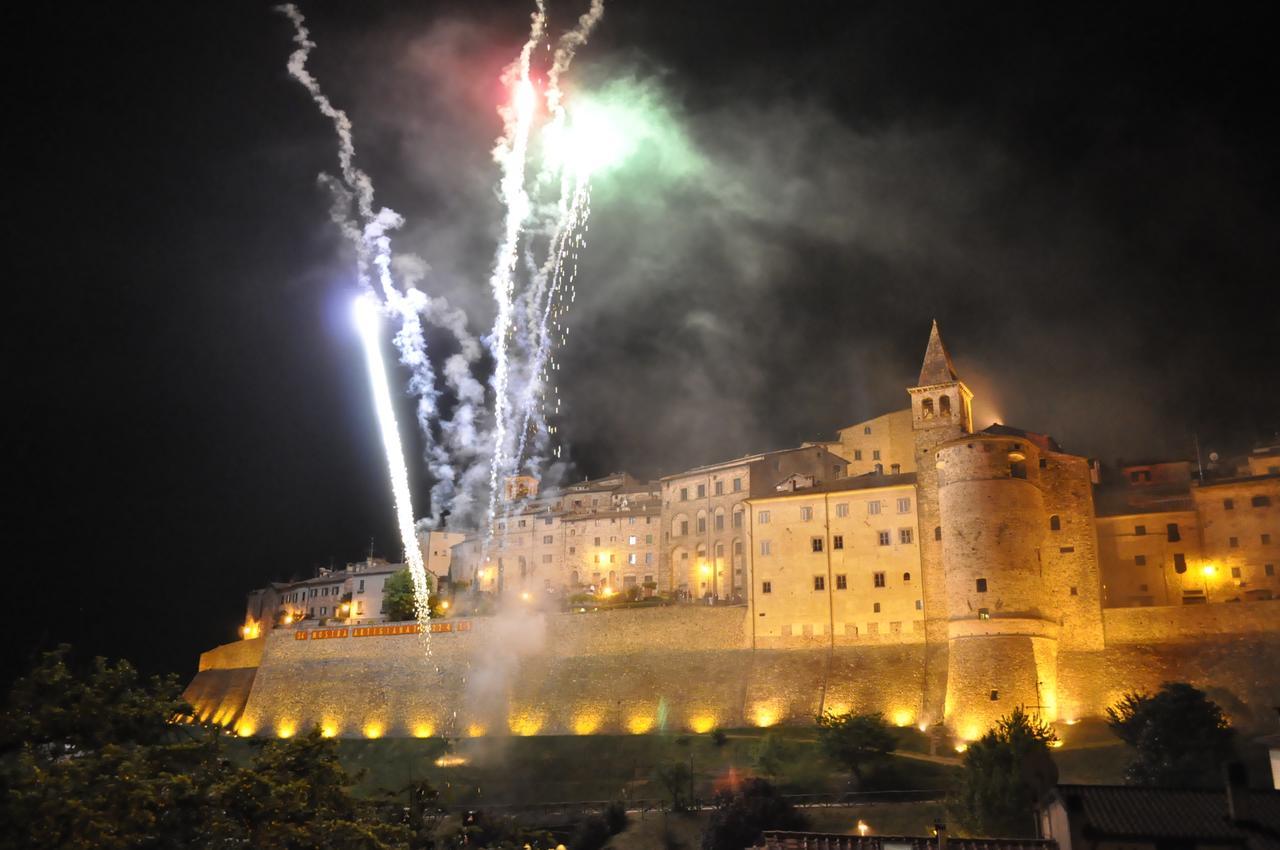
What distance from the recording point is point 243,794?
83.5 ft

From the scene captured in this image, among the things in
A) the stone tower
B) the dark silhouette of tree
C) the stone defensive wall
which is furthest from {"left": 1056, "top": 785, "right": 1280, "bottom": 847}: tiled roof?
the stone tower

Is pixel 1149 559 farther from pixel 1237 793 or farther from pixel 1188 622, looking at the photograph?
pixel 1237 793

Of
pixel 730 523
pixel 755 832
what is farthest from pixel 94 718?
pixel 730 523

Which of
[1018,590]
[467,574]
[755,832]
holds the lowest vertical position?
[755,832]

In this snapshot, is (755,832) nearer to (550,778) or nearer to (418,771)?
(550,778)

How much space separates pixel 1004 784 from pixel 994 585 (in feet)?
48.4

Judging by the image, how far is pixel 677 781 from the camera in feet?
156

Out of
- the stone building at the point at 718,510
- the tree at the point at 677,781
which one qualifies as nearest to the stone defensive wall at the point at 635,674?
the tree at the point at 677,781

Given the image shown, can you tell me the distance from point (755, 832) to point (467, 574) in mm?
52982

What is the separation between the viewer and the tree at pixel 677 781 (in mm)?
46719

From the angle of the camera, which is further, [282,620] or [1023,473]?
[282,620]

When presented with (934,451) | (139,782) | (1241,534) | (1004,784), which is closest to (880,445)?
(934,451)

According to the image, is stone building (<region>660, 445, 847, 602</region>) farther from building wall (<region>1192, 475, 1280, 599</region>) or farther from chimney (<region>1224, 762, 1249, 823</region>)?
chimney (<region>1224, 762, 1249, 823</region>)

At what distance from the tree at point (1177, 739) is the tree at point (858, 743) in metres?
9.43
